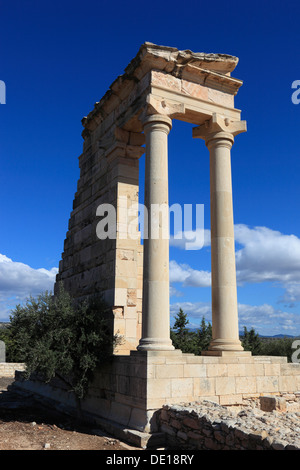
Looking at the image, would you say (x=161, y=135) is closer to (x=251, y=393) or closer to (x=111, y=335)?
(x=111, y=335)

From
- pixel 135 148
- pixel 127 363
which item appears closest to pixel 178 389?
pixel 127 363

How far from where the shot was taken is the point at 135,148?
16.1 metres

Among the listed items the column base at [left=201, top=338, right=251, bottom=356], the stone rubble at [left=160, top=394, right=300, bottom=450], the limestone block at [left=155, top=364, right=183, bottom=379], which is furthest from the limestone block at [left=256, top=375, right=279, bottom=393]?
the limestone block at [left=155, top=364, right=183, bottom=379]

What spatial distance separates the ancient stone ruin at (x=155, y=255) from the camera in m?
11.9

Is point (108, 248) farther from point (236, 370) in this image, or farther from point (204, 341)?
point (204, 341)

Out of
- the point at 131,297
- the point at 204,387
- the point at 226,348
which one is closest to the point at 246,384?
the point at 226,348

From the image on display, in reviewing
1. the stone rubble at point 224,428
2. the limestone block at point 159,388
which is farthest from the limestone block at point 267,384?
the limestone block at point 159,388

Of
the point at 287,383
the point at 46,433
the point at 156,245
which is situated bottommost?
the point at 46,433

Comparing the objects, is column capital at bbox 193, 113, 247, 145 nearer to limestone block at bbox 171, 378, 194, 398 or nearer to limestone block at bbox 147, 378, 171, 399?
limestone block at bbox 171, 378, 194, 398

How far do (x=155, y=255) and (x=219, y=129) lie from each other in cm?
557

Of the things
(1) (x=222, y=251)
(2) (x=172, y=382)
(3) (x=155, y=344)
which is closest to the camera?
(2) (x=172, y=382)

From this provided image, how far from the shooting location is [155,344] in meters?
12.0

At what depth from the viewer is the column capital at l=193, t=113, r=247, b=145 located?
50.4 feet

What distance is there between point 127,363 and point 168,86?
9055 mm
